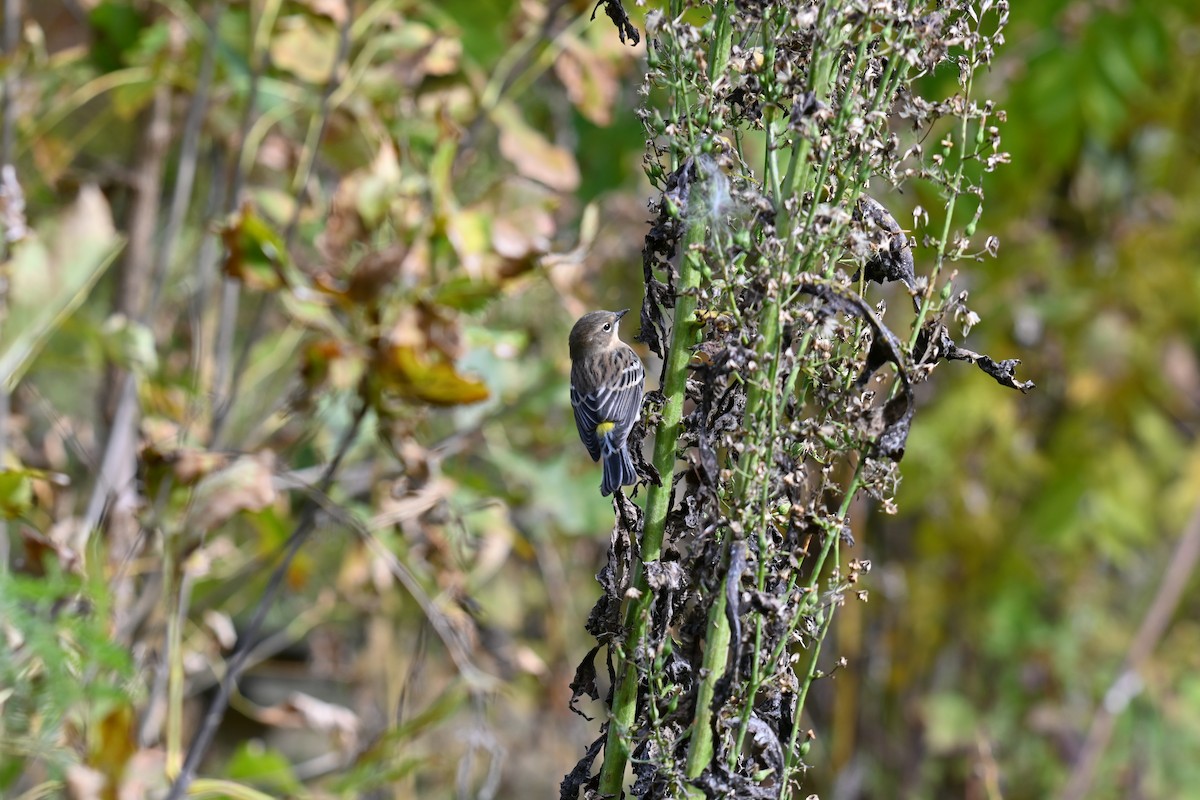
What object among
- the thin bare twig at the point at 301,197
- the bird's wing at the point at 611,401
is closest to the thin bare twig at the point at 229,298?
the thin bare twig at the point at 301,197

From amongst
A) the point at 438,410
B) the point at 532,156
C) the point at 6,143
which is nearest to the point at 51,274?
the point at 6,143

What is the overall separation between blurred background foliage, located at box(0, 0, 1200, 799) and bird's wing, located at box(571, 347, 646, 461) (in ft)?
0.88

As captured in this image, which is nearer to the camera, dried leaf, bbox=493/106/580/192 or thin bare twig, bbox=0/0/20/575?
thin bare twig, bbox=0/0/20/575

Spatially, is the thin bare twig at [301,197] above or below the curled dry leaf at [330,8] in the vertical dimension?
below

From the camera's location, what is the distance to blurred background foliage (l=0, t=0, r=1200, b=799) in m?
2.24

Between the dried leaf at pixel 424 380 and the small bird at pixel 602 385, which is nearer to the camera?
the dried leaf at pixel 424 380

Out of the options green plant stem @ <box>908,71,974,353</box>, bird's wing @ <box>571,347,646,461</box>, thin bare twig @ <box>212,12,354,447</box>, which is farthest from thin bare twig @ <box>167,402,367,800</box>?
green plant stem @ <box>908,71,974,353</box>

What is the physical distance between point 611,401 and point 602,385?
0.26 feet

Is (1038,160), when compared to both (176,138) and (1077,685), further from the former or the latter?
(176,138)

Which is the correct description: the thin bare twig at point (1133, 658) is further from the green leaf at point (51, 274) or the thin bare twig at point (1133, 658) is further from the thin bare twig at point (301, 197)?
the green leaf at point (51, 274)

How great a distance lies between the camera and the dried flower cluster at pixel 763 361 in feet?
3.59

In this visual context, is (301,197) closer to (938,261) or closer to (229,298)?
(229,298)

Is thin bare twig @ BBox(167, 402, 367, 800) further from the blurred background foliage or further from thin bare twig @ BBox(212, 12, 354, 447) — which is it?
thin bare twig @ BBox(212, 12, 354, 447)

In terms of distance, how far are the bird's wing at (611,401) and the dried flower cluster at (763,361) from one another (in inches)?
51.2
